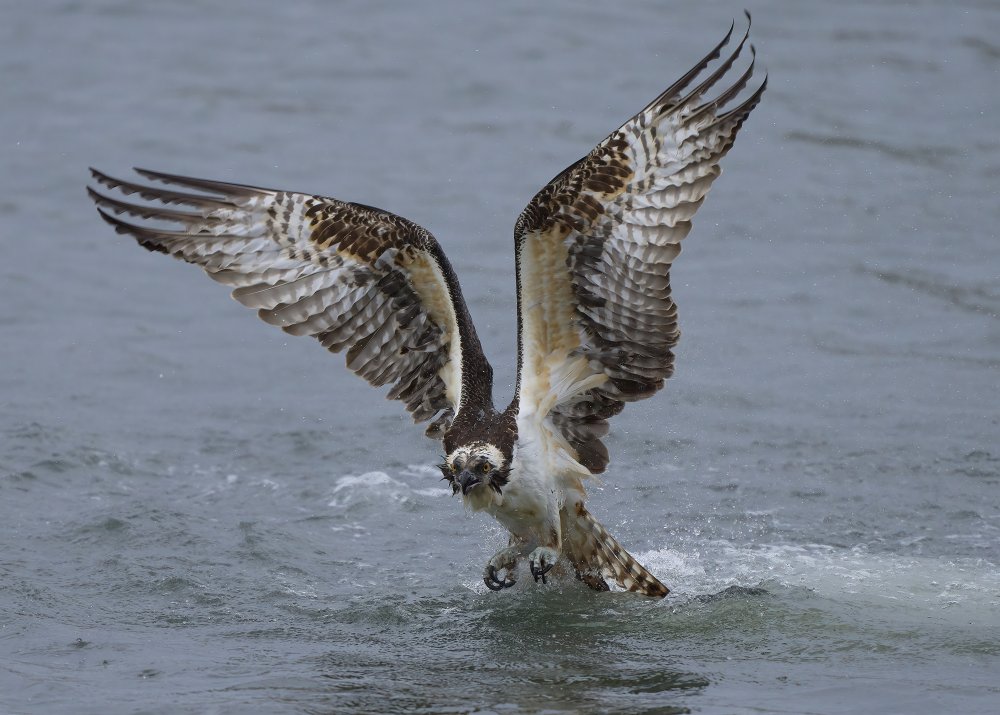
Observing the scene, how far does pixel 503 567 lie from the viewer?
7.60 metres

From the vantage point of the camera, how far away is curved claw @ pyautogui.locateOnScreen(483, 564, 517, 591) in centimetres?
750

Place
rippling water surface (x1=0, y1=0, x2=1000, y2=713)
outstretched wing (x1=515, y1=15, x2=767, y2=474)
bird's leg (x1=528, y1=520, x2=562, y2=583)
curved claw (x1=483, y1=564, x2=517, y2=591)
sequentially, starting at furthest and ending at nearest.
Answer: curved claw (x1=483, y1=564, x2=517, y2=591) → bird's leg (x1=528, y1=520, x2=562, y2=583) → outstretched wing (x1=515, y1=15, x2=767, y2=474) → rippling water surface (x1=0, y1=0, x2=1000, y2=713)

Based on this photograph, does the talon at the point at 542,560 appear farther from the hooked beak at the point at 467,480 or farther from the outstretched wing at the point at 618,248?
the hooked beak at the point at 467,480

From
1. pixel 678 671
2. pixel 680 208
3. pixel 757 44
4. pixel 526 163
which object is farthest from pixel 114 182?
pixel 757 44

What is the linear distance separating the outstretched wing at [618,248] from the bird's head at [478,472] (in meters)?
0.38

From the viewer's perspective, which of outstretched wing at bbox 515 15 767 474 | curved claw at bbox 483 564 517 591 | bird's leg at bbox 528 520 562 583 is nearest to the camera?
outstretched wing at bbox 515 15 767 474

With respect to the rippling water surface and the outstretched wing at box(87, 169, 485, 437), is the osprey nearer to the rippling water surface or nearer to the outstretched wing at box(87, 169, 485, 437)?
the outstretched wing at box(87, 169, 485, 437)

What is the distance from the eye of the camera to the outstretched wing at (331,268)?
739 centimetres

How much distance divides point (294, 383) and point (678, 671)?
207 inches

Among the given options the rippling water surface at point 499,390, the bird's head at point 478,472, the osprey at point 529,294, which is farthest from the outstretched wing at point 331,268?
the rippling water surface at point 499,390

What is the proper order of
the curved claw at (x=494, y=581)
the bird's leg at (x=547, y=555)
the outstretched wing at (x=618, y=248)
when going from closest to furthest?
the outstretched wing at (x=618, y=248), the bird's leg at (x=547, y=555), the curved claw at (x=494, y=581)

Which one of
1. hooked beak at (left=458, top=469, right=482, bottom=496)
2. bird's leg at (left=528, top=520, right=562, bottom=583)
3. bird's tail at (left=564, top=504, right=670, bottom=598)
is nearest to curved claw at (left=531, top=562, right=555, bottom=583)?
bird's leg at (left=528, top=520, right=562, bottom=583)

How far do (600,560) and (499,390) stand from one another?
290cm

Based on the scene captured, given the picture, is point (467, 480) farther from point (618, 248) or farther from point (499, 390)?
point (499, 390)
